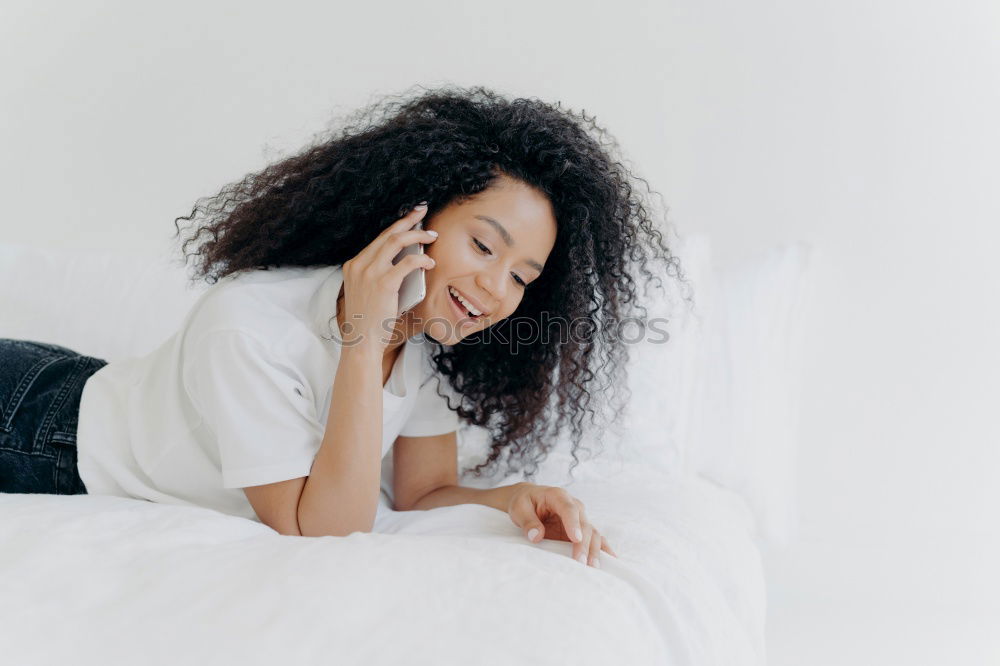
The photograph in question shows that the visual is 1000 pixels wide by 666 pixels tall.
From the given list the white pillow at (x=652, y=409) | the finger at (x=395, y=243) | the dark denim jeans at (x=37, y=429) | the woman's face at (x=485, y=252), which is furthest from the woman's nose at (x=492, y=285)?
the dark denim jeans at (x=37, y=429)

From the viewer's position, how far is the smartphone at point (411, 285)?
1207 millimetres

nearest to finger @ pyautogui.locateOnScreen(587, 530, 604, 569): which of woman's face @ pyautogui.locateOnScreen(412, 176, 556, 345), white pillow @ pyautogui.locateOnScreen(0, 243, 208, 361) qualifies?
woman's face @ pyautogui.locateOnScreen(412, 176, 556, 345)

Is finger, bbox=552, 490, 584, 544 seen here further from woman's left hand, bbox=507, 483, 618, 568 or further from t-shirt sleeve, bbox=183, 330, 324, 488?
t-shirt sleeve, bbox=183, 330, 324, 488

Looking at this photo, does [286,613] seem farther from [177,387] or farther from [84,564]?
[177,387]

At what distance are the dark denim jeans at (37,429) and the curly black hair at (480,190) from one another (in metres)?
0.32

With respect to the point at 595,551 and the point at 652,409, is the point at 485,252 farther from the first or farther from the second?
the point at 652,409

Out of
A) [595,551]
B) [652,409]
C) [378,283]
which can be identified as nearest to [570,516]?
[595,551]

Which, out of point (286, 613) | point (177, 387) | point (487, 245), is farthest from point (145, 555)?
point (487, 245)

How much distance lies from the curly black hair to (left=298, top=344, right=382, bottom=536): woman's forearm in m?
0.27

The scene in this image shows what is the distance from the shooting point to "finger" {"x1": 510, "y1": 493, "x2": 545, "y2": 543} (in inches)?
44.3

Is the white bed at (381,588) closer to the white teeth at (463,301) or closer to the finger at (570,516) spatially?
the finger at (570,516)

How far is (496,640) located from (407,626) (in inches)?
3.3

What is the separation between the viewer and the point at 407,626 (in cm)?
78

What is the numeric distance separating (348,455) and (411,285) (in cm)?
26
